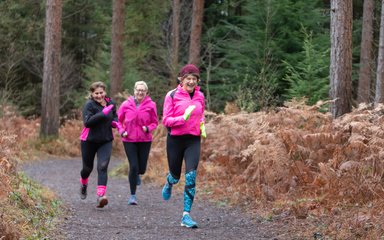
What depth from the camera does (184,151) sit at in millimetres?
8320

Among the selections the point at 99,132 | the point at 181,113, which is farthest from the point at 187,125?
the point at 99,132

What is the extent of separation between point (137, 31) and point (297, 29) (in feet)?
39.9

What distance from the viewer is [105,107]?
9.91 meters

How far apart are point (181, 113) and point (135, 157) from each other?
8.91 feet

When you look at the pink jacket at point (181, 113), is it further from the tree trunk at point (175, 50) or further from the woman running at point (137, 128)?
the tree trunk at point (175, 50)

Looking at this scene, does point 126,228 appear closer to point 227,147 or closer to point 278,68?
point 227,147

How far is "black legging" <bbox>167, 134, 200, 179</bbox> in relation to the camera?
319 inches

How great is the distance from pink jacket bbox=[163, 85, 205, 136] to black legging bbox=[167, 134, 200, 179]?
0.12m

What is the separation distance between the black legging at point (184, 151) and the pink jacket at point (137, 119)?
6.95 ft

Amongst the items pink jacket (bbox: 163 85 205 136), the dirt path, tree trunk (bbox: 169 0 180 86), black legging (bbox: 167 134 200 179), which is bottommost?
the dirt path

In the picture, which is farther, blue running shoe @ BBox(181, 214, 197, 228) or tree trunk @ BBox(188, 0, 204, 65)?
tree trunk @ BBox(188, 0, 204, 65)

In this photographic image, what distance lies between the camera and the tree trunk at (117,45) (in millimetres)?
24031

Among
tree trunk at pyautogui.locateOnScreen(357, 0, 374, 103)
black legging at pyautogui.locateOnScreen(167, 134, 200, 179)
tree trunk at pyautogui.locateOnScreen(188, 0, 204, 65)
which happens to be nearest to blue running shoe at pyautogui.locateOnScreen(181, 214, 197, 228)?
black legging at pyautogui.locateOnScreen(167, 134, 200, 179)

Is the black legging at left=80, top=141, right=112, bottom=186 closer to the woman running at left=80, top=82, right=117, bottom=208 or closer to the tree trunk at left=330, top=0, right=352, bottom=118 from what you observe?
the woman running at left=80, top=82, right=117, bottom=208
